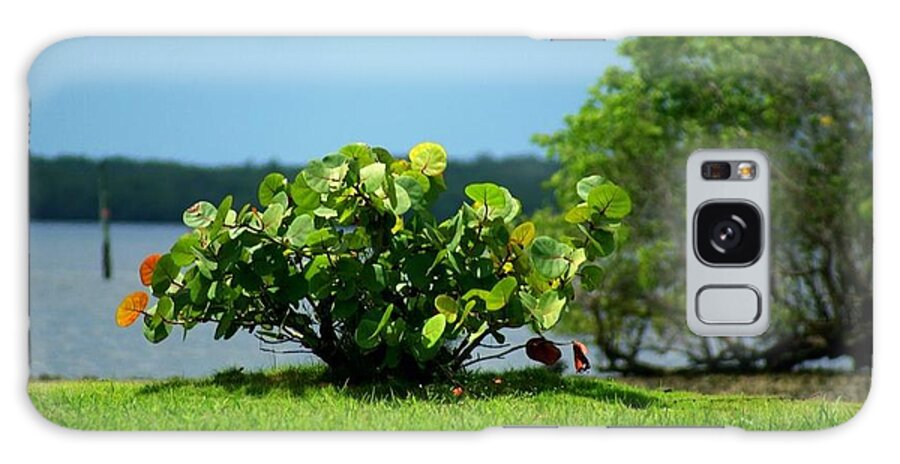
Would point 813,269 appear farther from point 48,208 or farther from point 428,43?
point 48,208

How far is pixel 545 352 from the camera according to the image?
15.1ft

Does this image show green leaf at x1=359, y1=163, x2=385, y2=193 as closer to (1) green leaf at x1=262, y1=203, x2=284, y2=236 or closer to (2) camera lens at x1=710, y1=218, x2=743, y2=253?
(1) green leaf at x1=262, y1=203, x2=284, y2=236

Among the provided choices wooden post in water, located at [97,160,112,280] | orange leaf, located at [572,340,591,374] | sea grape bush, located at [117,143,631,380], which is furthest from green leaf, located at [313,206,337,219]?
orange leaf, located at [572,340,591,374]

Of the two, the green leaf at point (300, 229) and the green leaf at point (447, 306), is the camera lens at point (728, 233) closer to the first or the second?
the green leaf at point (447, 306)

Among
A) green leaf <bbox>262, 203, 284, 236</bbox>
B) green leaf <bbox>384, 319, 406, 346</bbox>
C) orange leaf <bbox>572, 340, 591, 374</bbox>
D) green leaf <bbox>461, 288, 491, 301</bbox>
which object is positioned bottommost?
orange leaf <bbox>572, 340, 591, 374</bbox>

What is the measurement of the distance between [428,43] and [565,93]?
0.29 m

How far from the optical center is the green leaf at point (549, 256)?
15.0 feet

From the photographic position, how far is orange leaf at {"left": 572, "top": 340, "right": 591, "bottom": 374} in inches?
181

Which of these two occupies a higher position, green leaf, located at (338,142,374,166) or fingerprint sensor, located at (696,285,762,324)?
green leaf, located at (338,142,374,166)

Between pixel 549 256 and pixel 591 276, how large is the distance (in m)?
0.11

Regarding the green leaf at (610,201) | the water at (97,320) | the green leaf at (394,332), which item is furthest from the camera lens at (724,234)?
the water at (97,320)

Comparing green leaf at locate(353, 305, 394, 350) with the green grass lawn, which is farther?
green leaf at locate(353, 305, 394, 350)

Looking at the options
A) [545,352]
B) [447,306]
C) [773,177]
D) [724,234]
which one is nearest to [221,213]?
[447,306]

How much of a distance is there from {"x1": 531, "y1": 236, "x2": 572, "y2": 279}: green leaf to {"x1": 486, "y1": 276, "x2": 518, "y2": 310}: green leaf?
6 cm
